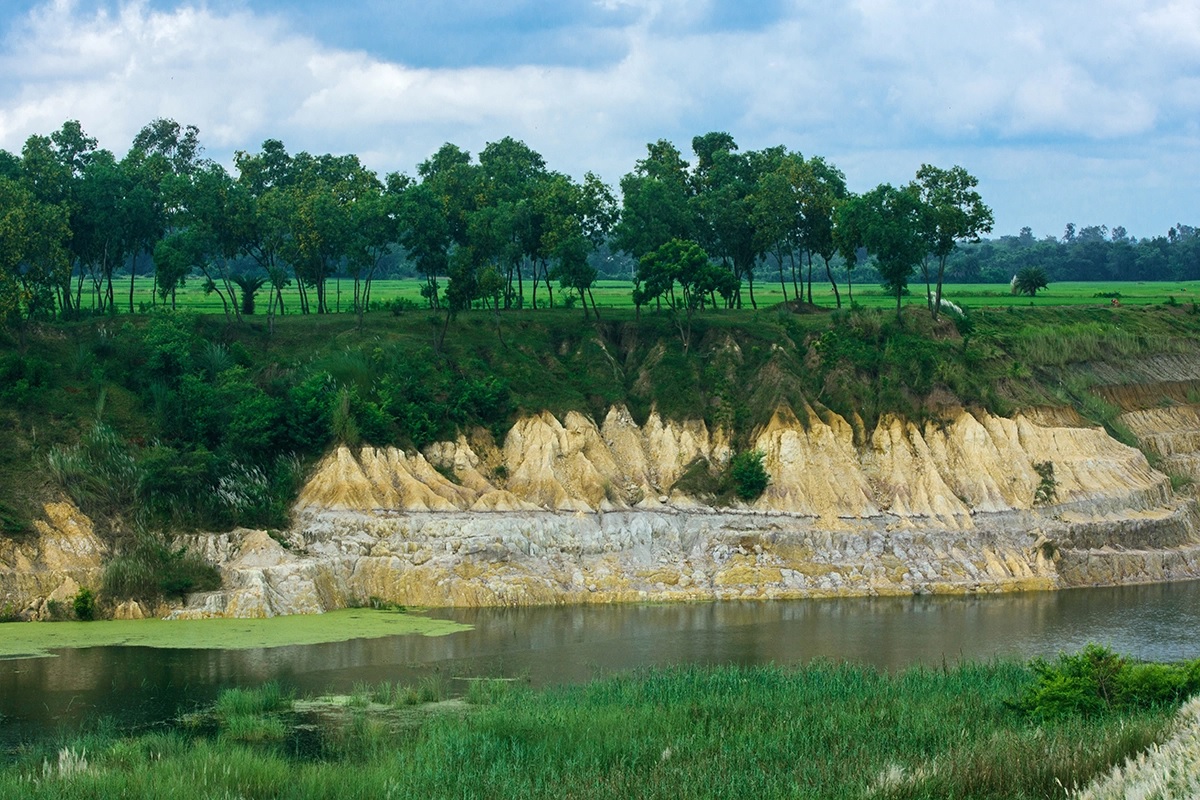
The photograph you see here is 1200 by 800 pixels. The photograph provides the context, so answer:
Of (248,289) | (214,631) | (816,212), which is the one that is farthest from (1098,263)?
(214,631)

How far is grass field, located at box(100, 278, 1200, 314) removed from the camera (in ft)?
291

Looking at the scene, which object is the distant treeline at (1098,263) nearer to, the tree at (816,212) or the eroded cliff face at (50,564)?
the tree at (816,212)

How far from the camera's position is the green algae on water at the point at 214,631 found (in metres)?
45.0

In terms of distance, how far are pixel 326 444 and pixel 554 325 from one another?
56.2ft

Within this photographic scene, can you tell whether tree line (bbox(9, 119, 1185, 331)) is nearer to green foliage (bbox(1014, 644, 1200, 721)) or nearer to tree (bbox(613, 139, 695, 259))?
tree (bbox(613, 139, 695, 259))

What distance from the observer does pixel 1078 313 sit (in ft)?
281

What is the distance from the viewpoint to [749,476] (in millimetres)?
61656

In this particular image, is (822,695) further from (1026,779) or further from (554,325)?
(554,325)

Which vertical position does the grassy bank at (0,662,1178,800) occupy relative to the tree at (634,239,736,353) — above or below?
below

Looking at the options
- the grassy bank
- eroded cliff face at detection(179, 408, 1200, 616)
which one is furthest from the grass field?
the grassy bank

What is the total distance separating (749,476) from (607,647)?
17.9 metres

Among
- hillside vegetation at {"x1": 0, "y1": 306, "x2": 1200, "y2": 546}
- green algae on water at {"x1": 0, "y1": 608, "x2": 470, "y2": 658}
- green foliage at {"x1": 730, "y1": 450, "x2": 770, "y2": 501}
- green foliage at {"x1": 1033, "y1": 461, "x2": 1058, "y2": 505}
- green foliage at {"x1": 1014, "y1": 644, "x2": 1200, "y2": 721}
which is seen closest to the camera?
green foliage at {"x1": 1014, "y1": 644, "x2": 1200, "y2": 721}

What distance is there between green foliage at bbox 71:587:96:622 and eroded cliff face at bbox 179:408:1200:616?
3.35 meters

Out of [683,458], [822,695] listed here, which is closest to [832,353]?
[683,458]
